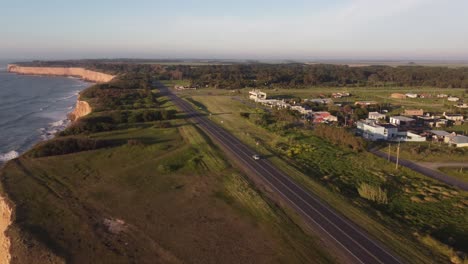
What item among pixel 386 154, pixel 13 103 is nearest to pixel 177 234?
pixel 386 154

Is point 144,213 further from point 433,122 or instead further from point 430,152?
point 433,122

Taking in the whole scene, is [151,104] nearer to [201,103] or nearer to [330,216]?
[201,103]

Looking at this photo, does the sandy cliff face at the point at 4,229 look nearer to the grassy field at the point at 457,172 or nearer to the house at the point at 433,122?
the grassy field at the point at 457,172

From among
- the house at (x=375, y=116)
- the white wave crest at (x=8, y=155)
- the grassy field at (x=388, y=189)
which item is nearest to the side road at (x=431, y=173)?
the grassy field at (x=388, y=189)

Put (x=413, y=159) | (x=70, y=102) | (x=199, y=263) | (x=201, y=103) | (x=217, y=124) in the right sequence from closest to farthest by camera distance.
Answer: (x=199, y=263) < (x=413, y=159) < (x=217, y=124) < (x=201, y=103) < (x=70, y=102)

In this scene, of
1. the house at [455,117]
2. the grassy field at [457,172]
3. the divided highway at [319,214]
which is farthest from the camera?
the house at [455,117]

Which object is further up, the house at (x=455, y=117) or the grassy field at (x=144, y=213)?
the house at (x=455, y=117)

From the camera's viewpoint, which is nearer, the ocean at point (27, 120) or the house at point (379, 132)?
the house at point (379, 132)
